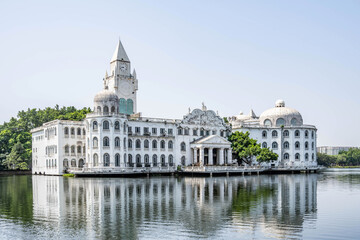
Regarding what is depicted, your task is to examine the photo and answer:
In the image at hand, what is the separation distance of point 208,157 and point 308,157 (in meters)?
29.1

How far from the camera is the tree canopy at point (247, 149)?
89812 millimetres

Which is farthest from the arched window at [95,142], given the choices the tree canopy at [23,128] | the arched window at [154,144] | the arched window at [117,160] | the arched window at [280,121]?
the arched window at [280,121]

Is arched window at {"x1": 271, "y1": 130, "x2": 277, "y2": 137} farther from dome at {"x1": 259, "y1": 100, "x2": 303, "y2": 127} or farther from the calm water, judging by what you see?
the calm water

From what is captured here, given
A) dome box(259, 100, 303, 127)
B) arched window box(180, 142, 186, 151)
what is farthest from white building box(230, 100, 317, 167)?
arched window box(180, 142, 186, 151)

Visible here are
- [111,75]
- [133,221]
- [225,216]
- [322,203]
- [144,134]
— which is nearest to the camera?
[133,221]

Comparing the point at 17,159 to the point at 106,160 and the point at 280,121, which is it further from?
the point at 280,121

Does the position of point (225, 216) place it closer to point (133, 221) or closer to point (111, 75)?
point (133, 221)

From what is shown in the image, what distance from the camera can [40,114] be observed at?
109500mm

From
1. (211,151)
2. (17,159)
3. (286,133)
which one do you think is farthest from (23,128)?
(286,133)

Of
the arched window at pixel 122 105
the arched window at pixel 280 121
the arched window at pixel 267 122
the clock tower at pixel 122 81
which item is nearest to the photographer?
the clock tower at pixel 122 81

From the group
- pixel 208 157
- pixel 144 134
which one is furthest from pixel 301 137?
pixel 144 134

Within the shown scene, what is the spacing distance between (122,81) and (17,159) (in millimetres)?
30077

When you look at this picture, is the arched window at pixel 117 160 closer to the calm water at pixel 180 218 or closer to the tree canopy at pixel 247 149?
the tree canopy at pixel 247 149

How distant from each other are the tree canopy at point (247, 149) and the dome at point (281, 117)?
36.3 feet
